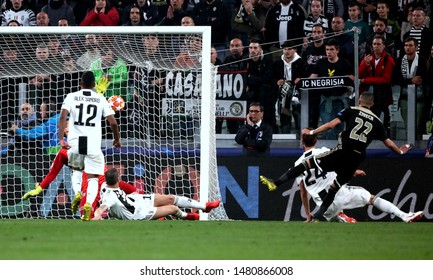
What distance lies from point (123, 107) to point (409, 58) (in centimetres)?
510

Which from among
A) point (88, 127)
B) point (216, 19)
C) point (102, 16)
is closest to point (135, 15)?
point (102, 16)

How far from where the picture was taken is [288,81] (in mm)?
19484

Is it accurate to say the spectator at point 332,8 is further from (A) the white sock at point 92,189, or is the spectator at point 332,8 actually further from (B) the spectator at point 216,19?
(A) the white sock at point 92,189

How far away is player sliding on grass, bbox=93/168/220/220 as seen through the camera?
15688mm

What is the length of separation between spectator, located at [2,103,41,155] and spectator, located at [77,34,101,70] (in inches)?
47.3

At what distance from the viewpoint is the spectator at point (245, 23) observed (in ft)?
68.6

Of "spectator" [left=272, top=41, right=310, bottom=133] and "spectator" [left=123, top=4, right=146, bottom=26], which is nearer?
"spectator" [left=272, top=41, right=310, bottom=133]

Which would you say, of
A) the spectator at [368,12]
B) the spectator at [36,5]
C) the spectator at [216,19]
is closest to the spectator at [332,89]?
the spectator at [368,12]

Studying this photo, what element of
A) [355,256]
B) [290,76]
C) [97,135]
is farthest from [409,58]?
[355,256]

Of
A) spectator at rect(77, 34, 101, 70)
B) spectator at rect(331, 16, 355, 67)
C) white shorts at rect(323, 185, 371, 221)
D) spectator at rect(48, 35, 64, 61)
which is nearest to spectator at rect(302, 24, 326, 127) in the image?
spectator at rect(331, 16, 355, 67)

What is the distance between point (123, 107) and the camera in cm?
1923

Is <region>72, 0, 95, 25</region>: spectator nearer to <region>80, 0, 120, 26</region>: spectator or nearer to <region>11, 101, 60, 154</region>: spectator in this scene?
<region>80, 0, 120, 26</region>: spectator

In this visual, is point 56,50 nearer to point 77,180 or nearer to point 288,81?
point 77,180

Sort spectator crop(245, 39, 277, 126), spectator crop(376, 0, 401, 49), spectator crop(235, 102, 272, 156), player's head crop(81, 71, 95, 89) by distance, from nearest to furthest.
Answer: player's head crop(81, 71, 95, 89) → spectator crop(235, 102, 272, 156) → spectator crop(245, 39, 277, 126) → spectator crop(376, 0, 401, 49)
